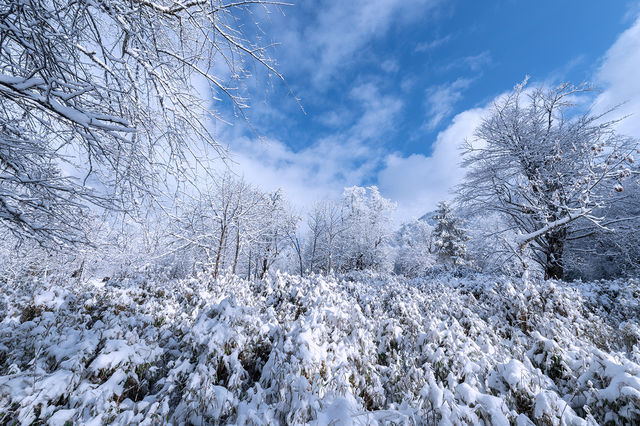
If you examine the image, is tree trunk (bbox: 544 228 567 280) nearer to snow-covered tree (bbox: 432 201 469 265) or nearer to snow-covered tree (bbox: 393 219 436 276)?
snow-covered tree (bbox: 432 201 469 265)

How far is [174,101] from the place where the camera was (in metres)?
2.94

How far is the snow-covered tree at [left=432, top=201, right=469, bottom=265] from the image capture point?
24000 mm

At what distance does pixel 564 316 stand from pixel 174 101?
7347 millimetres

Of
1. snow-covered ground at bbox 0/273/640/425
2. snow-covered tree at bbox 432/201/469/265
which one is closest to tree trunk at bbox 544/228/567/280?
snow-covered ground at bbox 0/273/640/425

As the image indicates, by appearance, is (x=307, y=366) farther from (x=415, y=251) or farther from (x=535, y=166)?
(x=415, y=251)

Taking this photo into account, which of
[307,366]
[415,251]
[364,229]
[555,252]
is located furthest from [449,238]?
[307,366]

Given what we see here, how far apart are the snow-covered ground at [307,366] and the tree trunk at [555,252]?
3.62 metres

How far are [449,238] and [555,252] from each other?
54.3ft

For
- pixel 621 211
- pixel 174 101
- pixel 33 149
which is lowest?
pixel 33 149

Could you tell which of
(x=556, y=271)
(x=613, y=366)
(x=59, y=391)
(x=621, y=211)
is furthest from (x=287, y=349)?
(x=621, y=211)

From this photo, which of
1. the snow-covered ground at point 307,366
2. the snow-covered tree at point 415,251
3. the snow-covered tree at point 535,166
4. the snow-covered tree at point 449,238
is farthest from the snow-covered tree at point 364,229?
the snow-covered ground at point 307,366

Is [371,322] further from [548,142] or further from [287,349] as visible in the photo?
[548,142]

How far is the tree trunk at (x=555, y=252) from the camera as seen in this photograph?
8.76 m

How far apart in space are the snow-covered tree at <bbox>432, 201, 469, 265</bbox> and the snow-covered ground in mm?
19526
